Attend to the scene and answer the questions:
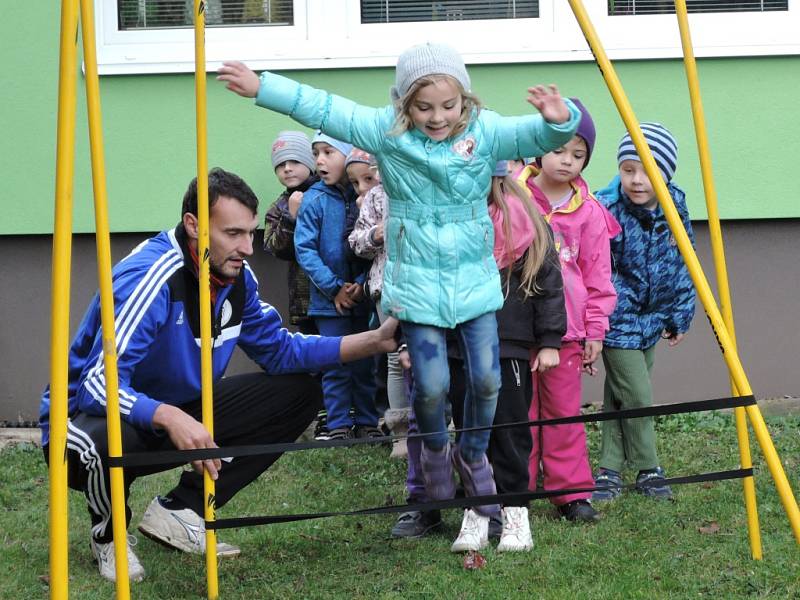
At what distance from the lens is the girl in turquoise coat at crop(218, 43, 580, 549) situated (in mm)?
4066

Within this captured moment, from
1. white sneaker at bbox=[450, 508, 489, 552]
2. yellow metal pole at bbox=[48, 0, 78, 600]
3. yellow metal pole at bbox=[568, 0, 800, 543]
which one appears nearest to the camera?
yellow metal pole at bbox=[48, 0, 78, 600]

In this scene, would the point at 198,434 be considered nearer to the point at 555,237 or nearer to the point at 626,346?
the point at 555,237

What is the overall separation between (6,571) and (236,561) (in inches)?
32.1

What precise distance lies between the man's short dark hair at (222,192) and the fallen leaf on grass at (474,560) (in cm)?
142

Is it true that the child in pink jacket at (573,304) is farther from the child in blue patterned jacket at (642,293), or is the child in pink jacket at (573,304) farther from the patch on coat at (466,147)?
the patch on coat at (466,147)

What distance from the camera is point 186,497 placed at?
178 inches

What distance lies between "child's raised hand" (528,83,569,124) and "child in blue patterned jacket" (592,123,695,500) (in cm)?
158

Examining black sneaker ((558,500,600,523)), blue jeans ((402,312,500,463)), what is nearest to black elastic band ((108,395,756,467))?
blue jeans ((402,312,500,463))

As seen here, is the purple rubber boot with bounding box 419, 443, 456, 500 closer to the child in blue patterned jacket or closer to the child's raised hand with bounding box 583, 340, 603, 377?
the child's raised hand with bounding box 583, 340, 603, 377

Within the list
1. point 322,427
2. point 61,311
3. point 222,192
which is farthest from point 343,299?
point 61,311

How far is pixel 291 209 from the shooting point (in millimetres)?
6719

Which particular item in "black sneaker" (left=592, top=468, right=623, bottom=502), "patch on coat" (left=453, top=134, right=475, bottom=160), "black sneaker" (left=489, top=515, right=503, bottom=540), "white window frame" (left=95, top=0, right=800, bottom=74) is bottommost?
"black sneaker" (left=592, top=468, right=623, bottom=502)

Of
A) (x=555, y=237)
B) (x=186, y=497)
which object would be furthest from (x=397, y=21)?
(x=186, y=497)

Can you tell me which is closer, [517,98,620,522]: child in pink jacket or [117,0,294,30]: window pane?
[517,98,620,522]: child in pink jacket
